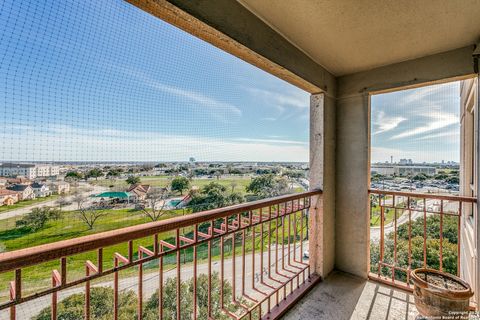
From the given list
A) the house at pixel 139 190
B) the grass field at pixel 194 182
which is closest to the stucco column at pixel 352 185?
the grass field at pixel 194 182

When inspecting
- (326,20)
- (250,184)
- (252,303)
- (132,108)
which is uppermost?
(326,20)

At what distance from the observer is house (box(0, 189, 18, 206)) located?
82 centimetres

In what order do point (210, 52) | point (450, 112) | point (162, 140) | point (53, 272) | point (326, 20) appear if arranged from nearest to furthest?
1. point (53, 272)
2. point (162, 140)
3. point (326, 20)
4. point (210, 52)
5. point (450, 112)

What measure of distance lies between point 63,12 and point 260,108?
219cm

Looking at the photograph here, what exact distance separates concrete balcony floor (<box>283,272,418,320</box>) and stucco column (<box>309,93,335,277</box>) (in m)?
0.27

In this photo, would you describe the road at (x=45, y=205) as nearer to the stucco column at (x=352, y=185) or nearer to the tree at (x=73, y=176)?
the tree at (x=73, y=176)

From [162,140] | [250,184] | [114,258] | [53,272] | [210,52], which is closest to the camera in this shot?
[53,272]

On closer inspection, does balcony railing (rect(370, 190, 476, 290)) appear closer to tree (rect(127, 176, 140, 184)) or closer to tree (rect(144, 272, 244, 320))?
tree (rect(144, 272, 244, 320))

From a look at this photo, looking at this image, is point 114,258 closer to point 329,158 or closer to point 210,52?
point 210,52

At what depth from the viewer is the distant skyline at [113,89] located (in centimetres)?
88

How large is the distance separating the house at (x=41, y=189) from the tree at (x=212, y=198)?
78 cm

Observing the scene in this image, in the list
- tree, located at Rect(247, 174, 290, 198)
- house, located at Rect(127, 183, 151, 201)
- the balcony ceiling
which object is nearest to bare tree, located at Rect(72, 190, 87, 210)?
house, located at Rect(127, 183, 151, 201)

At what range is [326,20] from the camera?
1644 mm

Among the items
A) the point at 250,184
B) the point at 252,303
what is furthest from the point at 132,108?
the point at 252,303
